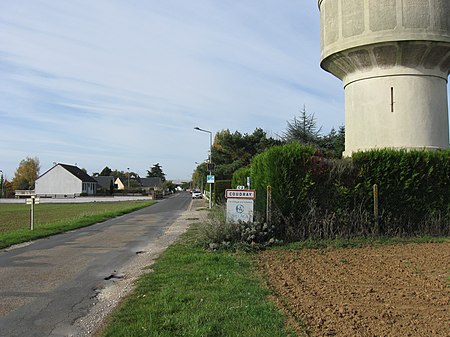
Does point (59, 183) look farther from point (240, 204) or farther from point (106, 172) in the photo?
point (240, 204)

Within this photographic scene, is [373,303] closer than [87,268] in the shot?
Yes

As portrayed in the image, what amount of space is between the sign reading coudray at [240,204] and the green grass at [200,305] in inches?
123

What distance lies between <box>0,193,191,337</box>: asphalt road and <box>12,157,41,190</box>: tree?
125 m

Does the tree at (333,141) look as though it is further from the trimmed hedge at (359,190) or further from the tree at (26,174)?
the tree at (26,174)

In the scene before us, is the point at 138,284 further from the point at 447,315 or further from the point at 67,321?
the point at 447,315

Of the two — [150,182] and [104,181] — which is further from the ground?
[150,182]

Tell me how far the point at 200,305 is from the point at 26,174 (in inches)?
5429

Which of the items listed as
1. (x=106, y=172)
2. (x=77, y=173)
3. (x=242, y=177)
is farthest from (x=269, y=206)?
(x=106, y=172)

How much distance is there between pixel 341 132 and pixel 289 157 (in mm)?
26088

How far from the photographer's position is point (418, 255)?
9461mm

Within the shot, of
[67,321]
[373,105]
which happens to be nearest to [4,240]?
[67,321]

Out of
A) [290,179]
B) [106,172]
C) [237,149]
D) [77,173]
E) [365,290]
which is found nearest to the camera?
[365,290]

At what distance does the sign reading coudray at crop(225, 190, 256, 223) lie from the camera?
1212 cm

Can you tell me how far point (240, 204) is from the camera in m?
12.3
